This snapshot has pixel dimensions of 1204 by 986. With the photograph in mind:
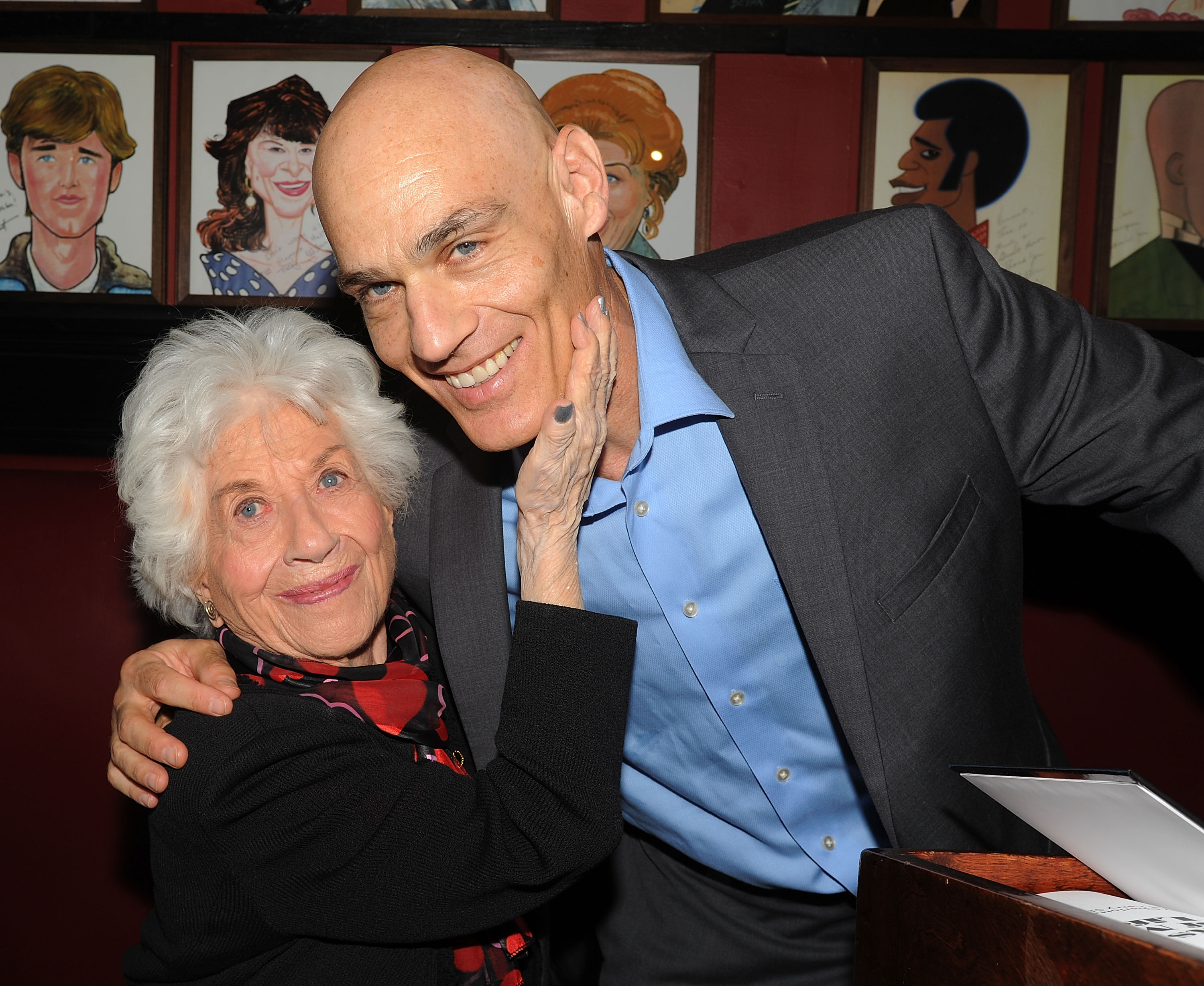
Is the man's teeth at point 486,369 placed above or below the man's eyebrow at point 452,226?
below

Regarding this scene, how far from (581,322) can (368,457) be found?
512mm

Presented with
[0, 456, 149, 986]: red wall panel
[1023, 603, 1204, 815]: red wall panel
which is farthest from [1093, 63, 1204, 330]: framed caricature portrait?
[0, 456, 149, 986]: red wall panel

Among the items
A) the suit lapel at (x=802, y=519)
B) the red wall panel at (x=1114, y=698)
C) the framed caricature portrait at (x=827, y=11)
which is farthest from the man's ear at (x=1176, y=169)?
the suit lapel at (x=802, y=519)

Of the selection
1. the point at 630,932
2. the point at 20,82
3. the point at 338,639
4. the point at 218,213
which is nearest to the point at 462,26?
the point at 218,213

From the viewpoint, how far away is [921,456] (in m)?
1.42

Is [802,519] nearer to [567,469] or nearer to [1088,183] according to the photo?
[567,469]

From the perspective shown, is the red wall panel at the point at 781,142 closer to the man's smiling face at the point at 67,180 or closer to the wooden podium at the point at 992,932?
the man's smiling face at the point at 67,180

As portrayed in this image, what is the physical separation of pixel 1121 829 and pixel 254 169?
232 centimetres

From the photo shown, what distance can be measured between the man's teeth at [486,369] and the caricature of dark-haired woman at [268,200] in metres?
1.16

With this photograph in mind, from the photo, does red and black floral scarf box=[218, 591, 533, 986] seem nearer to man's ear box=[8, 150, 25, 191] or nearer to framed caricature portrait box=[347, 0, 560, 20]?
man's ear box=[8, 150, 25, 191]

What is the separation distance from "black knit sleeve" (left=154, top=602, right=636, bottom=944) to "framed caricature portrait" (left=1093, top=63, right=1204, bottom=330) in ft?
5.73

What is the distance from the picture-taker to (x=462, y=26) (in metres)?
2.32

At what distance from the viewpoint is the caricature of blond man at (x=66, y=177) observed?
7.75 ft

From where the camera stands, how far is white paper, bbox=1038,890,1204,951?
0.69m
